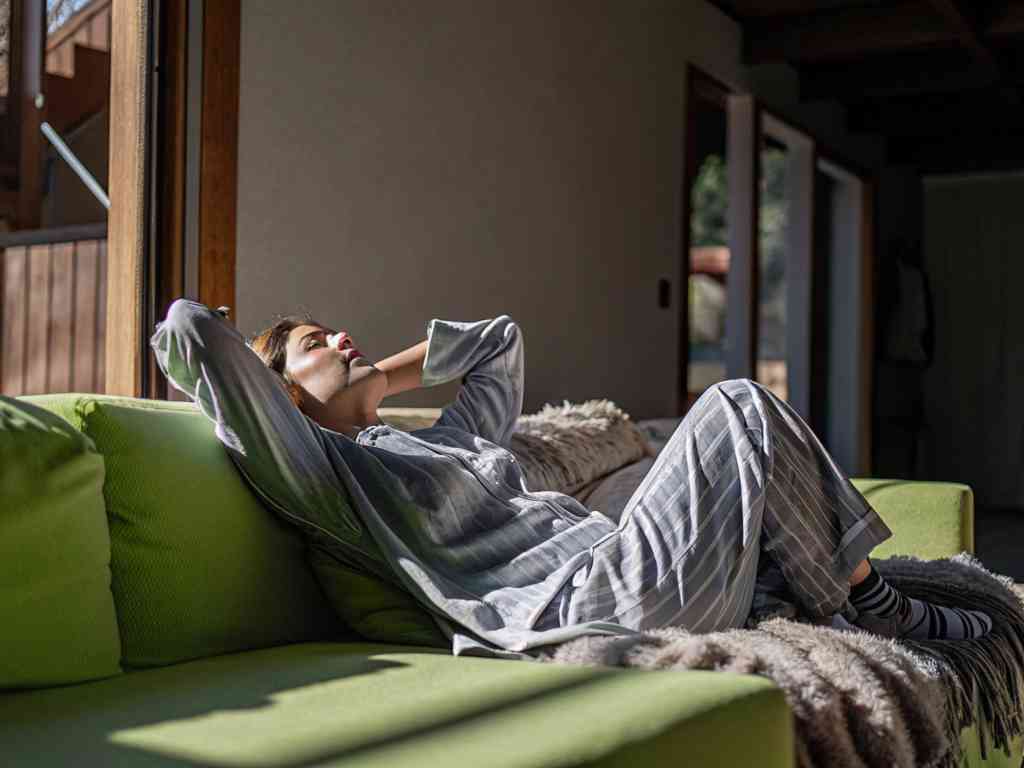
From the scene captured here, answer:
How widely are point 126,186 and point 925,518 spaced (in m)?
1.88

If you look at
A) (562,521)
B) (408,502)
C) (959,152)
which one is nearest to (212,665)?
(408,502)

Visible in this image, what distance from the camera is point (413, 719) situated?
1.21m

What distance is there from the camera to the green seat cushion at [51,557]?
1401mm

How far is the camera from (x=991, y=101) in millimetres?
6902

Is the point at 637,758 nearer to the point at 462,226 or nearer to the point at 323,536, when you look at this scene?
the point at 323,536

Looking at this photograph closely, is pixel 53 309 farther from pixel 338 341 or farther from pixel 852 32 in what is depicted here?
pixel 852 32

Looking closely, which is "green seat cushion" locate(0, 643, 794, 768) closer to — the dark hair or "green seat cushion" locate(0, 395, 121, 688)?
"green seat cushion" locate(0, 395, 121, 688)

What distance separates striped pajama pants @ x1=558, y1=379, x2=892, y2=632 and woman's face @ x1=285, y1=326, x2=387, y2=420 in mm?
508

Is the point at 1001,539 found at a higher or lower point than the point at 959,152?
lower

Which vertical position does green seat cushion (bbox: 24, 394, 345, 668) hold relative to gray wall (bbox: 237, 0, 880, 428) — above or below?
below

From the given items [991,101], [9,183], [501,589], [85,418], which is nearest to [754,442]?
[501,589]

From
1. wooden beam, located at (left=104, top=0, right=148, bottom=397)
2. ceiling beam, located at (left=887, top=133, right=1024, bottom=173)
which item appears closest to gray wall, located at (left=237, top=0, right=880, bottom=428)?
wooden beam, located at (left=104, top=0, right=148, bottom=397)

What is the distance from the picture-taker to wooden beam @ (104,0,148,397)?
9.12ft

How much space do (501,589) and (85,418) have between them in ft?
2.03
